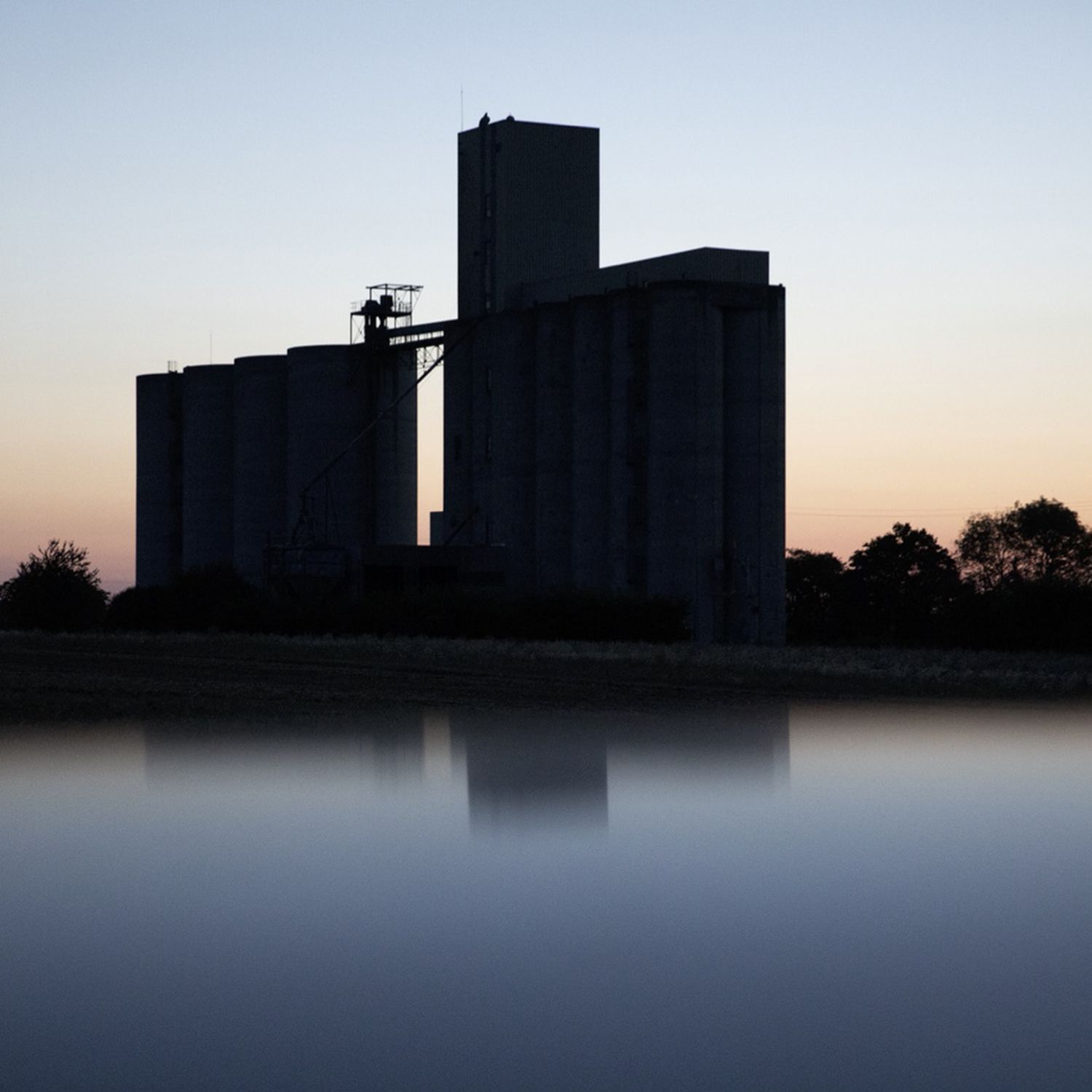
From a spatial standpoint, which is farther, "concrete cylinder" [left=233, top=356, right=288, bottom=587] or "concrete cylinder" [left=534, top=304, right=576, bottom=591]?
"concrete cylinder" [left=233, top=356, right=288, bottom=587]

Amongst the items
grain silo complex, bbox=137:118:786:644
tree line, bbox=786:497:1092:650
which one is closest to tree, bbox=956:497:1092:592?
tree line, bbox=786:497:1092:650

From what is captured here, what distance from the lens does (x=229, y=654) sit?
169 feet

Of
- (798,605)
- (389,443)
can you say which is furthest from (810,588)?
(389,443)

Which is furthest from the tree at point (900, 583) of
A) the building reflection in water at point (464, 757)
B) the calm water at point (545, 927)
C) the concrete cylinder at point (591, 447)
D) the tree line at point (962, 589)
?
the calm water at point (545, 927)

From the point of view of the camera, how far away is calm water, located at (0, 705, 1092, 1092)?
6.66 m

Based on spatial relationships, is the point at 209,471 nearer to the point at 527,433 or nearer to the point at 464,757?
the point at 527,433

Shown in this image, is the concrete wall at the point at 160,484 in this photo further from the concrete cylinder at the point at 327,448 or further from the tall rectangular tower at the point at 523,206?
the tall rectangular tower at the point at 523,206

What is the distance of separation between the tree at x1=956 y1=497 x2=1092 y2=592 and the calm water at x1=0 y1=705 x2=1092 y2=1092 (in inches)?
3972

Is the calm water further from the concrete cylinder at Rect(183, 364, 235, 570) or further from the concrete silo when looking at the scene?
the concrete cylinder at Rect(183, 364, 235, 570)

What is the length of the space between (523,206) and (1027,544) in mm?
56906

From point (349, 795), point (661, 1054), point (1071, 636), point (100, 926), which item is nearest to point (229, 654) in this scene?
point (1071, 636)

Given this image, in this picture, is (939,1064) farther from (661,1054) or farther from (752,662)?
(752,662)

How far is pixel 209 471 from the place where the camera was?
86.9m

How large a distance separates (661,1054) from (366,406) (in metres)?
74.3
